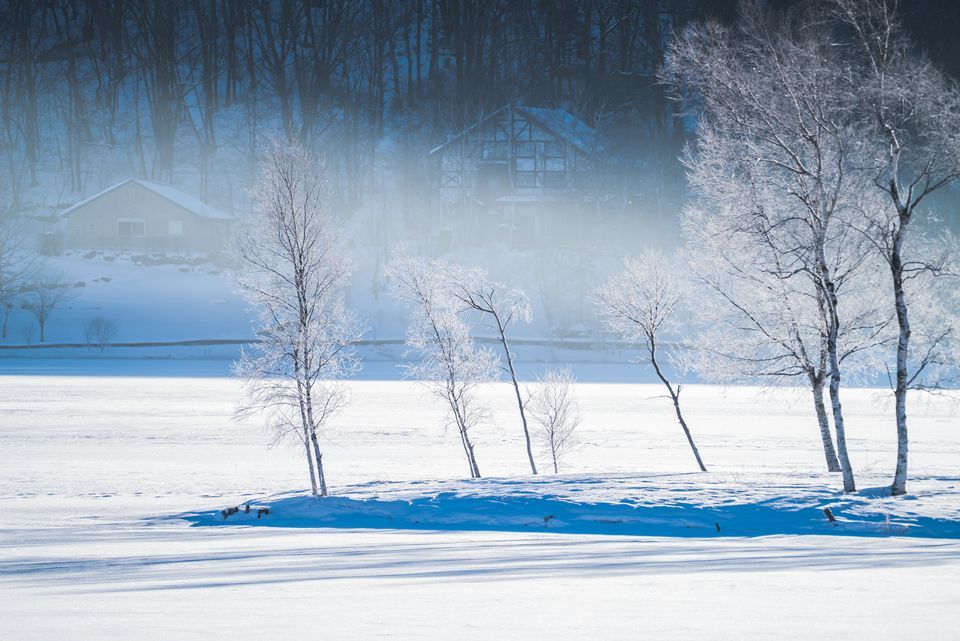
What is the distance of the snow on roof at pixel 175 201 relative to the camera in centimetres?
6444

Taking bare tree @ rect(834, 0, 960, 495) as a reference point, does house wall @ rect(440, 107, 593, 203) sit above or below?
A: above

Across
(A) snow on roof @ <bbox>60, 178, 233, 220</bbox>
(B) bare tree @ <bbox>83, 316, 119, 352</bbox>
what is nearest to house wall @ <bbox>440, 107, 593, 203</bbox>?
(A) snow on roof @ <bbox>60, 178, 233, 220</bbox>

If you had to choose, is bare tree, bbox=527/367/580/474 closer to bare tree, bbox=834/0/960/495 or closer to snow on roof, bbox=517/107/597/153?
bare tree, bbox=834/0/960/495

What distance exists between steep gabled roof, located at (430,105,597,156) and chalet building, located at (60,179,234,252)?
20268 millimetres

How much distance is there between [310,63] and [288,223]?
71029 millimetres

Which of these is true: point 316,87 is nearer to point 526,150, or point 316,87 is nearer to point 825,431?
point 526,150

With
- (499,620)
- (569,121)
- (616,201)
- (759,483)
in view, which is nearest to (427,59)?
(569,121)

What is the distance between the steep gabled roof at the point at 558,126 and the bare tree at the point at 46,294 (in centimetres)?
2942

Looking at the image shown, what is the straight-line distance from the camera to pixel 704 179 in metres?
16.6

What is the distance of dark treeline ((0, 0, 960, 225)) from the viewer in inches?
2884

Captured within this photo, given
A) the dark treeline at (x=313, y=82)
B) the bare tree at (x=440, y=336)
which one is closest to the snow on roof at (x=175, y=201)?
the dark treeline at (x=313, y=82)

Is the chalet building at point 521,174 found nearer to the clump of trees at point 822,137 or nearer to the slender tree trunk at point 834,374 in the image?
the clump of trees at point 822,137

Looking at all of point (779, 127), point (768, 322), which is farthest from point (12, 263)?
point (779, 127)

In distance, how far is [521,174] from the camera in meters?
64.1
